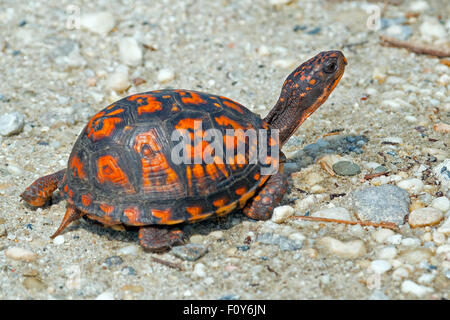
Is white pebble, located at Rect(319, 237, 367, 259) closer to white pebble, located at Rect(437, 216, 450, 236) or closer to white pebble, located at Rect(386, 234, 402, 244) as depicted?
white pebble, located at Rect(386, 234, 402, 244)

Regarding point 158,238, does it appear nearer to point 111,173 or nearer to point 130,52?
point 111,173

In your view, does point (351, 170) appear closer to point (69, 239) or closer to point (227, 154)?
point (227, 154)

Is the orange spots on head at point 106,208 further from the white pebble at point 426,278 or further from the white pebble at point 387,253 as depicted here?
the white pebble at point 426,278

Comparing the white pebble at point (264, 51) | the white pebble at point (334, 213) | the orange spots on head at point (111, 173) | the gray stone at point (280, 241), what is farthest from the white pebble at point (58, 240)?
the white pebble at point (264, 51)

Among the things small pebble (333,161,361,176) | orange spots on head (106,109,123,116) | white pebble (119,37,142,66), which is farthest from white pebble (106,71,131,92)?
small pebble (333,161,361,176)

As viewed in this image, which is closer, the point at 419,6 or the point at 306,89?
the point at 306,89

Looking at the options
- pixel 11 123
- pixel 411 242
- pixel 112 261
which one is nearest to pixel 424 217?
pixel 411 242
